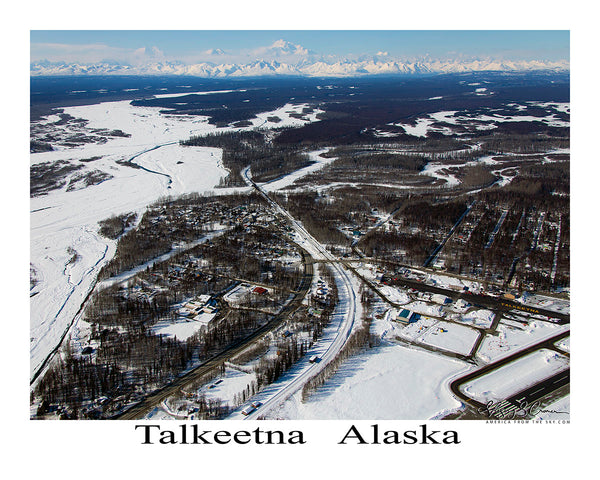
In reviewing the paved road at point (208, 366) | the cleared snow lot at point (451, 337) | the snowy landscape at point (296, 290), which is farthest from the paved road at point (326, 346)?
the cleared snow lot at point (451, 337)

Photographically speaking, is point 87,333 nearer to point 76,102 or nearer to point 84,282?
point 84,282

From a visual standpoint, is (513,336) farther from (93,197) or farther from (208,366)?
(93,197)

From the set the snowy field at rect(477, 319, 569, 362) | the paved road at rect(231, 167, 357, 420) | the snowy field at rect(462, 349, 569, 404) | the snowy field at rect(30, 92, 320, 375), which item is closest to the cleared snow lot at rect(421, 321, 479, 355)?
the snowy field at rect(477, 319, 569, 362)

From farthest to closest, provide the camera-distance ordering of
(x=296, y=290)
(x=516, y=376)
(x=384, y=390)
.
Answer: (x=296, y=290)
(x=516, y=376)
(x=384, y=390)

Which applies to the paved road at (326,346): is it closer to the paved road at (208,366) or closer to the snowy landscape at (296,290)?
the snowy landscape at (296,290)

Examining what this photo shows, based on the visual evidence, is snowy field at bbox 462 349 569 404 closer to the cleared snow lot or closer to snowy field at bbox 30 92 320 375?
the cleared snow lot

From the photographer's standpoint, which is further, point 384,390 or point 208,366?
point 208,366

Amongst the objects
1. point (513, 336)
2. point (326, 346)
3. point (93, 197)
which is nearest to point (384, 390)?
point (326, 346)

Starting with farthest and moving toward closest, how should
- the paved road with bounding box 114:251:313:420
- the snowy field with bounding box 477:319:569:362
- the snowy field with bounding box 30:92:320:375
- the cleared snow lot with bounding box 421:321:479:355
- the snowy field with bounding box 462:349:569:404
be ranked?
the snowy field with bounding box 30:92:320:375, the cleared snow lot with bounding box 421:321:479:355, the snowy field with bounding box 477:319:569:362, the snowy field with bounding box 462:349:569:404, the paved road with bounding box 114:251:313:420
